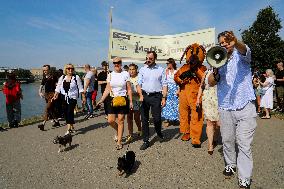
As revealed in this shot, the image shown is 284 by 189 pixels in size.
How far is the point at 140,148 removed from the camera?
724 cm

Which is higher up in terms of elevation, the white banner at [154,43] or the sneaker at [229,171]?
the white banner at [154,43]

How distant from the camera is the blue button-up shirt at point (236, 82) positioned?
4.66 meters

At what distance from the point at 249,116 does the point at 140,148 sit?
3171 mm

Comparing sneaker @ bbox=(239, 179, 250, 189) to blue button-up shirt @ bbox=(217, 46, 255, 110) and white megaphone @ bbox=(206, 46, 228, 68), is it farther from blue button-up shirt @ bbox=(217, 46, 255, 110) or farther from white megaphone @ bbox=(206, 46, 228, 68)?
white megaphone @ bbox=(206, 46, 228, 68)

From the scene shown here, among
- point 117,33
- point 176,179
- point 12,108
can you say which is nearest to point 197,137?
point 176,179

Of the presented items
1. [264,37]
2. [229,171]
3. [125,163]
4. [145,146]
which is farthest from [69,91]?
[264,37]

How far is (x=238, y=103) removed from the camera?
4676 millimetres

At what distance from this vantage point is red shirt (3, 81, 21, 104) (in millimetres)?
11570

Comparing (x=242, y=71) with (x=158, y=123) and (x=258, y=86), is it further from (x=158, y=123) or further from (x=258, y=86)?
(x=258, y=86)

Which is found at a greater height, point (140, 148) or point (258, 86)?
point (258, 86)

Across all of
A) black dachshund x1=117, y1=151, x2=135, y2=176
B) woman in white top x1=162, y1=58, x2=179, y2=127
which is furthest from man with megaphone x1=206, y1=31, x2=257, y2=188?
woman in white top x1=162, y1=58, x2=179, y2=127

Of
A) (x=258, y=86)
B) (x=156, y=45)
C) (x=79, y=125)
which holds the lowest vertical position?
(x=79, y=125)

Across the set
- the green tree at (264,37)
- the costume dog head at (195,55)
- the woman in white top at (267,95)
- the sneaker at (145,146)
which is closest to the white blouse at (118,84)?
the sneaker at (145,146)

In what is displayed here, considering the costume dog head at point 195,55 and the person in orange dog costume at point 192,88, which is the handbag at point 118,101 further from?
the costume dog head at point 195,55
